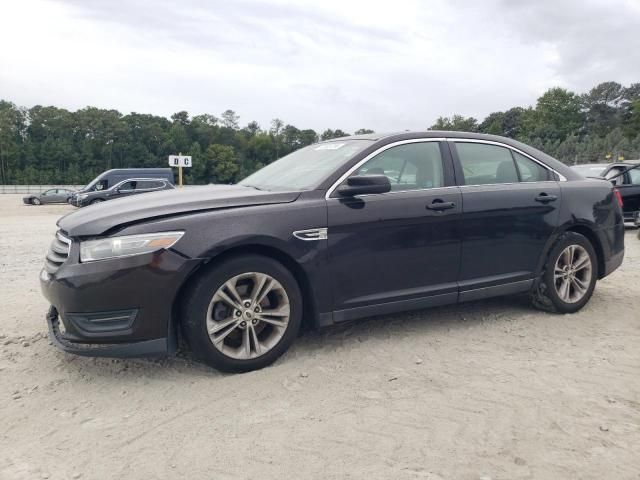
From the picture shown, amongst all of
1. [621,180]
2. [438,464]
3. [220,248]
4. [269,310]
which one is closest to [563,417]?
[438,464]

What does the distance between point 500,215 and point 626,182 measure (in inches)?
341

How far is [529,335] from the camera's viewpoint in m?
4.03

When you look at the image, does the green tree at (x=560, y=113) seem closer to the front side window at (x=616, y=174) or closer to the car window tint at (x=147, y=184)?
the car window tint at (x=147, y=184)

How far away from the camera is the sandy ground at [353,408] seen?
7.54ft

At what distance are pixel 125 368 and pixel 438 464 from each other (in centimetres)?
216

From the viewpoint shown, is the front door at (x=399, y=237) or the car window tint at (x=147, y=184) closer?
the front door at (x=399, y=237)

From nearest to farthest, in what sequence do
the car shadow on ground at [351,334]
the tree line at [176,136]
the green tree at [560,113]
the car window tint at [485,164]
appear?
the car shadow on ground at [351,334] → the car window tint at [485,164] → the tree line at [176,136] → the green tree at [560,113]

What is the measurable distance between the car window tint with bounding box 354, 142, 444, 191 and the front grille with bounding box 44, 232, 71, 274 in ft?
6.67

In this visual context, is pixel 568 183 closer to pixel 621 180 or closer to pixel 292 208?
pixel 292 208

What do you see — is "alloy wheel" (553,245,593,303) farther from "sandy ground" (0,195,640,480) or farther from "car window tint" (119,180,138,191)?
"car window tint" (119,180,138,191)

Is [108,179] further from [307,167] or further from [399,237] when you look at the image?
[399,237]

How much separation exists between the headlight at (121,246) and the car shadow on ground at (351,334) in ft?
2.75

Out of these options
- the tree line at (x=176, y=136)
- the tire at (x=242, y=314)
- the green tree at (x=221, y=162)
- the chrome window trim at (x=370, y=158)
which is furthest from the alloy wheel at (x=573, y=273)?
the green tree at (x=221, y=162)

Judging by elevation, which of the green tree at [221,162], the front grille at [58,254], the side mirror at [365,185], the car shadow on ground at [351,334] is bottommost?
the car shadow on ground at [351,334]
